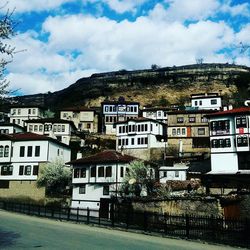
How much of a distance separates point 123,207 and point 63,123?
143ft

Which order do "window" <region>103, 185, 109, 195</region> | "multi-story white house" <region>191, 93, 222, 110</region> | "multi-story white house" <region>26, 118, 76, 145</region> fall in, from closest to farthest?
"window" <region>103, 185, 109, 195</region>, "multi-story white house" <region>26, 118, 76, 145</region>, "multi-story white house" <region>191, 93, 222, 110</region>

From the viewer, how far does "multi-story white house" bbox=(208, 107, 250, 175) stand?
49469mm

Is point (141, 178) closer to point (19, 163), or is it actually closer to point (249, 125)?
point (249, 125)

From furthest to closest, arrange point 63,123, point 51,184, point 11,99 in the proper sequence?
point 63,123 → point 51,184 → point 11,99

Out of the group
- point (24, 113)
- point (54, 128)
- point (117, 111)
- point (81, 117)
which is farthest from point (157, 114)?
point (24, 113)

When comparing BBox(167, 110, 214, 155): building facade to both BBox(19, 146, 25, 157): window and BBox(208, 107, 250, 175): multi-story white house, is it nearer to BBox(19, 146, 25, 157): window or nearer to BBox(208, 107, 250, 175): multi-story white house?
BBox(208, 107, 250, 175): multi-story white house

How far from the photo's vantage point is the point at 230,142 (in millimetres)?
50875

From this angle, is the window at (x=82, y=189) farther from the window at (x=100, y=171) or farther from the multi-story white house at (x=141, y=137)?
the multi-story white house at (x=141, y=137)

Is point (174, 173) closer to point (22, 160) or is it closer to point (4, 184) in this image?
point (22, 160)

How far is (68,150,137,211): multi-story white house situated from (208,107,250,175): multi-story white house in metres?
12.3

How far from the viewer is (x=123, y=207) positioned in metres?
32.2

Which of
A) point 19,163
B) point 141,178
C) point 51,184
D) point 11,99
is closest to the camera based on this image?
point 11,99

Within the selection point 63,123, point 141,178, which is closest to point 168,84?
point 63,123

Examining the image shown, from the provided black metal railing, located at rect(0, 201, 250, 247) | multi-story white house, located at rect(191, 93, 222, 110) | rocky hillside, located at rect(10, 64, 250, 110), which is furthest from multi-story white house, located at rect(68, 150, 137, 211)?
rocky hillside, located at rect(10, 64, 250, 110)
